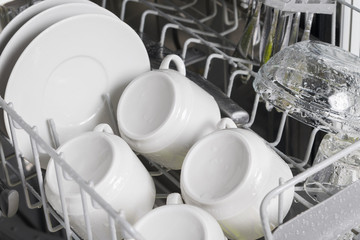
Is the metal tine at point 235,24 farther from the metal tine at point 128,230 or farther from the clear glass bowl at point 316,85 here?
the metal tine at point 128,230

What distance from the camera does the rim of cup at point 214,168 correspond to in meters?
0.70

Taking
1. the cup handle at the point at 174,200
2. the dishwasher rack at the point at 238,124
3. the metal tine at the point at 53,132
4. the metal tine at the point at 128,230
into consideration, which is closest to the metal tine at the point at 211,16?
the dishwasher rack at the point at 238,124

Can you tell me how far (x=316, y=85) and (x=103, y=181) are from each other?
283mm

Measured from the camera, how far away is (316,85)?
80 cm

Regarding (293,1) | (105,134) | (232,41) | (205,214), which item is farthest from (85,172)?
(232,41)

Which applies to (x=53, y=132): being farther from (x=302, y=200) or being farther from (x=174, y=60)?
(x=302, y=200)

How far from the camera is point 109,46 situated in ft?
2.97

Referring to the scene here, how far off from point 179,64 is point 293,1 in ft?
0.59

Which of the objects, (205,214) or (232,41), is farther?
(232,41)

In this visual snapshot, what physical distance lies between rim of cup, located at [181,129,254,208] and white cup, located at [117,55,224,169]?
0.05 m

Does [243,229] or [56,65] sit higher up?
[56,65]

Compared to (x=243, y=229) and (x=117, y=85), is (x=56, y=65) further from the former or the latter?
(x=243, y=229)

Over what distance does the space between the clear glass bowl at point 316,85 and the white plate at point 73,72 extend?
201mm

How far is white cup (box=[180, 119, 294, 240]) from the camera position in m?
0.70
